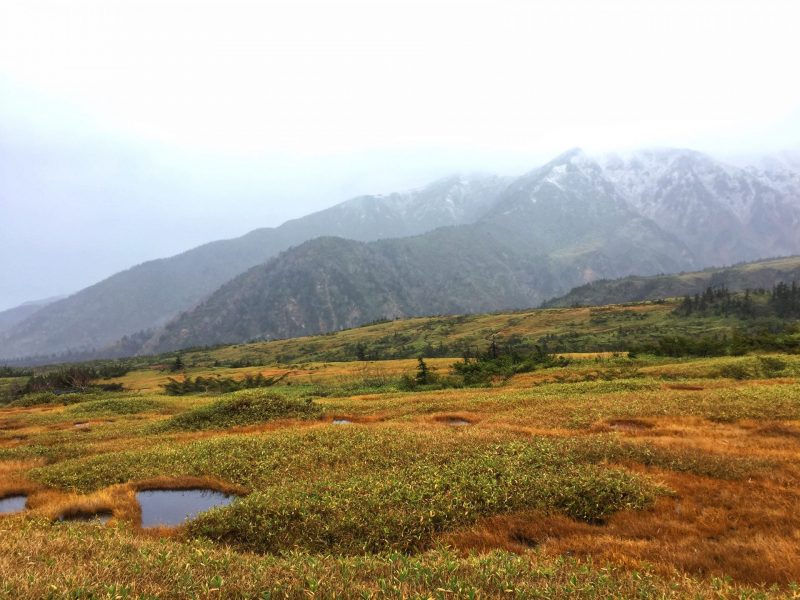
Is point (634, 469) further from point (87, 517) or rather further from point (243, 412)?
point (243, 412)

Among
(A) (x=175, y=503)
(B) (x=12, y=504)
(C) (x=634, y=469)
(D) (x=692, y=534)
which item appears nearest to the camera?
(D) (x=692, y=534)

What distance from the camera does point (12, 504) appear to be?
20625 mm

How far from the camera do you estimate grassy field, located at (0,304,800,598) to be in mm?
9188

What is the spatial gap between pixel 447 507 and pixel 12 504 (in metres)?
20.0

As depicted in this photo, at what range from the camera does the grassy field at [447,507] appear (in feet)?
30.1

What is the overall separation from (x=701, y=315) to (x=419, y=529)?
20195 cm

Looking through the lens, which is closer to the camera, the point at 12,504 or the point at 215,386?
the point at 12,504

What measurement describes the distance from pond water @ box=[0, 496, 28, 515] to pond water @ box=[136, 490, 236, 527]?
477 cm

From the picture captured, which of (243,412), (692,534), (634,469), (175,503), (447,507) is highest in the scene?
(175,503)

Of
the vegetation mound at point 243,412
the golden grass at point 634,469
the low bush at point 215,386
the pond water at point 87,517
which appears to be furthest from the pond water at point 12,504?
the low bush at point 215,386

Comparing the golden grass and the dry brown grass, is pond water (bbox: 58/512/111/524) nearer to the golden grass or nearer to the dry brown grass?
the golden grass

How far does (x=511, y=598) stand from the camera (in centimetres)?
841

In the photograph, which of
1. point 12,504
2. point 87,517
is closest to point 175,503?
point 87,517

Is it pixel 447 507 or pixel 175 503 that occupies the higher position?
pixel 175 503
